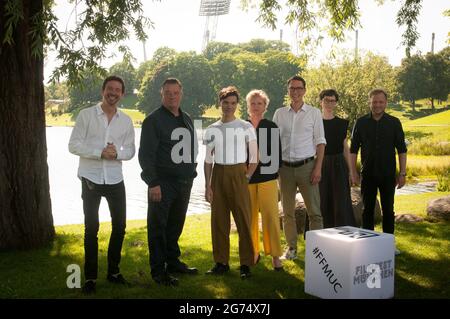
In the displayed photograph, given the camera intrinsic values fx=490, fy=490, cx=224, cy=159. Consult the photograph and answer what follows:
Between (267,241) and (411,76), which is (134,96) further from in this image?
(267,241)

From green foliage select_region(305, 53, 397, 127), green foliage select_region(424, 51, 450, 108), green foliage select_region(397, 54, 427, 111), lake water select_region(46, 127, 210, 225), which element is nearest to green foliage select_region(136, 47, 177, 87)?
green foliage select_region(397, 54, 427, 111)

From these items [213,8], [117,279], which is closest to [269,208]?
[117,279]

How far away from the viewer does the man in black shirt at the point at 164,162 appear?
4949 mm

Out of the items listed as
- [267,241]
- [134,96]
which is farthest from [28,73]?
[134,96]

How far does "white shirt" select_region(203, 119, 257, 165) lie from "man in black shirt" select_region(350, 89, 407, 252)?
182 centimetres

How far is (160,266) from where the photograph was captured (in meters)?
5.10

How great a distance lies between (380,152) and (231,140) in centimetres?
213

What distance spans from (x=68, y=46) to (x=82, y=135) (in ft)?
10.1

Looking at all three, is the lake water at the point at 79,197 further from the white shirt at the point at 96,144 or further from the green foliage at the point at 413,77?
the green foliage at the point at 413,77

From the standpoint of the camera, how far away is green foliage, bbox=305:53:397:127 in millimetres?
34406

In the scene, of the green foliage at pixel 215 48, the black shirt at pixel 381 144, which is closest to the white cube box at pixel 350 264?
the black shirt at pixel 381 144

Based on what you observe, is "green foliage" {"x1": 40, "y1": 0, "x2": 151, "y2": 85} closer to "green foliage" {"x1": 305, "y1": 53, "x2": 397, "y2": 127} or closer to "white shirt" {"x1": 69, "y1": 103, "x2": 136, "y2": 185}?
"white shirt" {"x1": 69, "y1": 103, "x2": 136, "y2": 185}

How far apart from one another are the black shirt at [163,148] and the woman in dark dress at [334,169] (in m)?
2.08

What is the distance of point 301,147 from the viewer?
5926 mm
